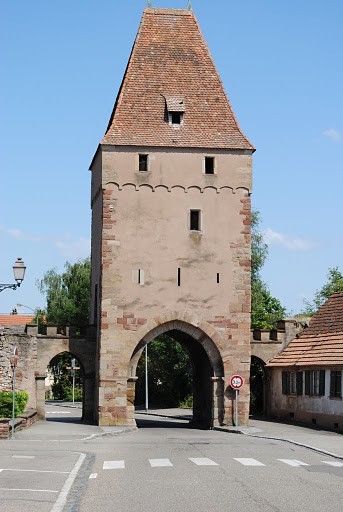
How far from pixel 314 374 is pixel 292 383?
3.22 m

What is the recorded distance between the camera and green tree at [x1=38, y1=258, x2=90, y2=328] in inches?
3403

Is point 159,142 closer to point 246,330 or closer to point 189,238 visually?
point 189,238

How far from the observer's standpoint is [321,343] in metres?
43.2

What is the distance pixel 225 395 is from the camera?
4178 centimetres

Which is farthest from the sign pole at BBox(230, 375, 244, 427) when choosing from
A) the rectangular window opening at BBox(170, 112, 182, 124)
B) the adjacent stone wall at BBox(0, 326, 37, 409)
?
the rectangular window opening at BBox(170, 112, 182, 124)

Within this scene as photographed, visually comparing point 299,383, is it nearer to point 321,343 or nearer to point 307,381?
point 307,381

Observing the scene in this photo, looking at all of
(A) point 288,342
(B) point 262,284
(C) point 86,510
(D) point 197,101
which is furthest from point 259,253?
(C) point 86,510

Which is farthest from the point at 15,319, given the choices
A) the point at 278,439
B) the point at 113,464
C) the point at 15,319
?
the point at 113,464

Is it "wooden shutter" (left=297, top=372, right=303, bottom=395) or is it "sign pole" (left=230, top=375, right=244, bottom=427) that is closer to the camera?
"sign pole" (left=230, top=375, right=244, bottom=427)

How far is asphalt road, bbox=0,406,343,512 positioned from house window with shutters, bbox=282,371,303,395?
556 inches

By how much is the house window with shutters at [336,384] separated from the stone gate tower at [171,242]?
4001 millimetres

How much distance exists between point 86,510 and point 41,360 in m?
30.9

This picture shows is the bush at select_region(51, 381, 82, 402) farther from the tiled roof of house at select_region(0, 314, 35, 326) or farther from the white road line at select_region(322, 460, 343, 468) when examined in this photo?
the white road line at select_region(322, 460, 343, 468)

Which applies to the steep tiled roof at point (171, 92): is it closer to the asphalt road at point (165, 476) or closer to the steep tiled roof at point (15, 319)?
the asphalt road at point (165, 476)
